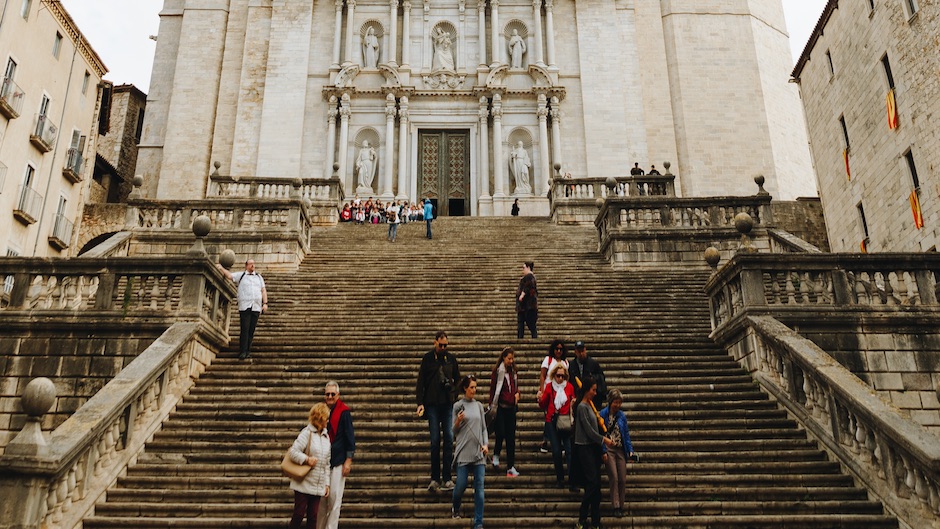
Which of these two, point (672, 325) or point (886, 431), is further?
point (672, 325)

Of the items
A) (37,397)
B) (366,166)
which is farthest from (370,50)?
(37,397)

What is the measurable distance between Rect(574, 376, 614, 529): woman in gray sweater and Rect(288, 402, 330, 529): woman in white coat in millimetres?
2371

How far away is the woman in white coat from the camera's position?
19.8ft

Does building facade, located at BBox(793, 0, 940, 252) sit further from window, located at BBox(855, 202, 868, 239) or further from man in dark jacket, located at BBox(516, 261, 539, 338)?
man in dark jacket, located at BBox(516, 261, 539, 338)

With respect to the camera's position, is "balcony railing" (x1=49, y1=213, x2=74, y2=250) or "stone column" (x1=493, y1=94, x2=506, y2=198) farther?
"stone column" (x1=493, y1=94, x2=506, y2=198)

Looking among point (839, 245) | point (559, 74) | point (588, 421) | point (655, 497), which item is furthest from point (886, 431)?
point (559, 74)

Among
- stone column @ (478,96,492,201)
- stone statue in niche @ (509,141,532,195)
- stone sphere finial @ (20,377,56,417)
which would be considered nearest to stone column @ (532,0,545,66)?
stone column @ (478,96,492,201)

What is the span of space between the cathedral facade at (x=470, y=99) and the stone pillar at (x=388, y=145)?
71mm

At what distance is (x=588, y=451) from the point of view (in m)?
6.90

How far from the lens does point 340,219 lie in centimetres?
2344

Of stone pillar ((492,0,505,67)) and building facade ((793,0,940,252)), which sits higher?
stone pillar ((492,0,505,67))

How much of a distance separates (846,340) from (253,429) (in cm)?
793

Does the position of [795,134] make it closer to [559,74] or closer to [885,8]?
[559,74]

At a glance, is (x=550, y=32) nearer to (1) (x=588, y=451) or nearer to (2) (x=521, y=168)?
(2) (x=521, y=168)
